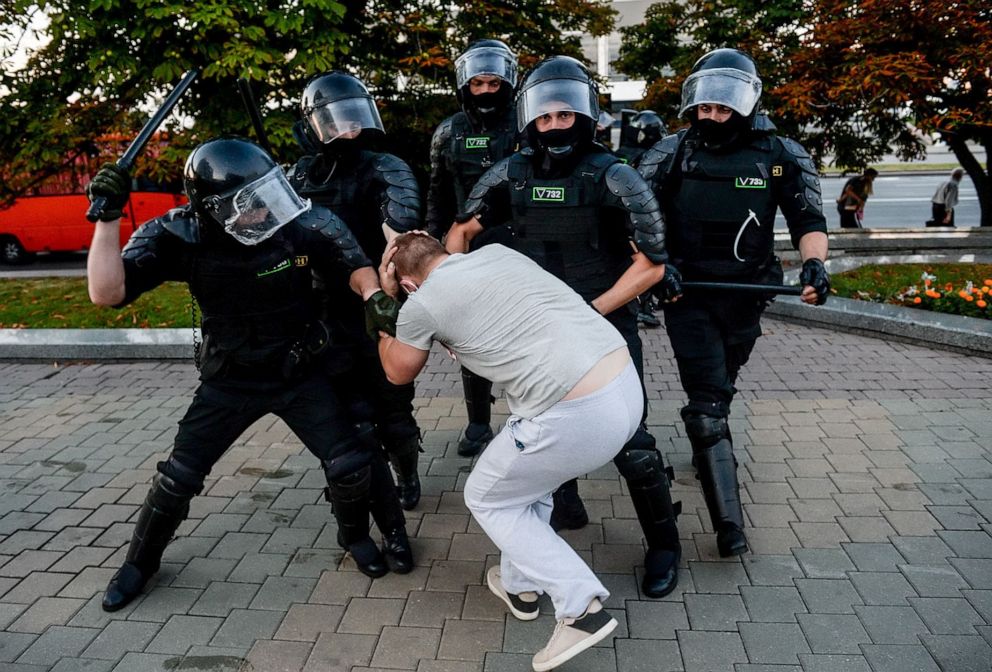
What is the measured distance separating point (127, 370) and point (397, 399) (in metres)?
3.85

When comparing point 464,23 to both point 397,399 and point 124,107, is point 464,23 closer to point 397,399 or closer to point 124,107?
point 124,107

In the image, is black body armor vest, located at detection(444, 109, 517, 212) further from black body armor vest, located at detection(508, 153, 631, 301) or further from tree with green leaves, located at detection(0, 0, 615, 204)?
tree with green leaves, located at detection(0, 0, 615, 204)

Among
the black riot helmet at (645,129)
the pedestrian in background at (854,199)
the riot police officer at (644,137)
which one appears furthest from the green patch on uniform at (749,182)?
the pedestrian in background at (854,199)

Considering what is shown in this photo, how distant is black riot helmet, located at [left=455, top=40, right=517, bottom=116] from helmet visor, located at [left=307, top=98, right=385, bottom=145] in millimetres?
888

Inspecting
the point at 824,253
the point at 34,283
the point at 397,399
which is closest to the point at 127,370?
the point at 397,399

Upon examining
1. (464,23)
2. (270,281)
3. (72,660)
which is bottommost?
(72,660)

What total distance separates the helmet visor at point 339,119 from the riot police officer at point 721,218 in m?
1.41

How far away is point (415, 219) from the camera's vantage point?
372cm

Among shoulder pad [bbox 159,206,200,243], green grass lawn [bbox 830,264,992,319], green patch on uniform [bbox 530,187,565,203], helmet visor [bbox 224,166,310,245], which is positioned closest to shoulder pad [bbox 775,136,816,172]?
green patch on uniform [bbox 530,187,565,203]

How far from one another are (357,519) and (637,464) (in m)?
1.26

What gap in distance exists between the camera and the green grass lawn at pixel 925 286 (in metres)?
7.12

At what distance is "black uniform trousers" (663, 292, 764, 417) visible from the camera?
3.70m

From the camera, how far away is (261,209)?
2.96 m

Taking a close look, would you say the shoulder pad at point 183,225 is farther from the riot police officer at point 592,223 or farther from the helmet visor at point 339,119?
the riot police officer at point 592,223
